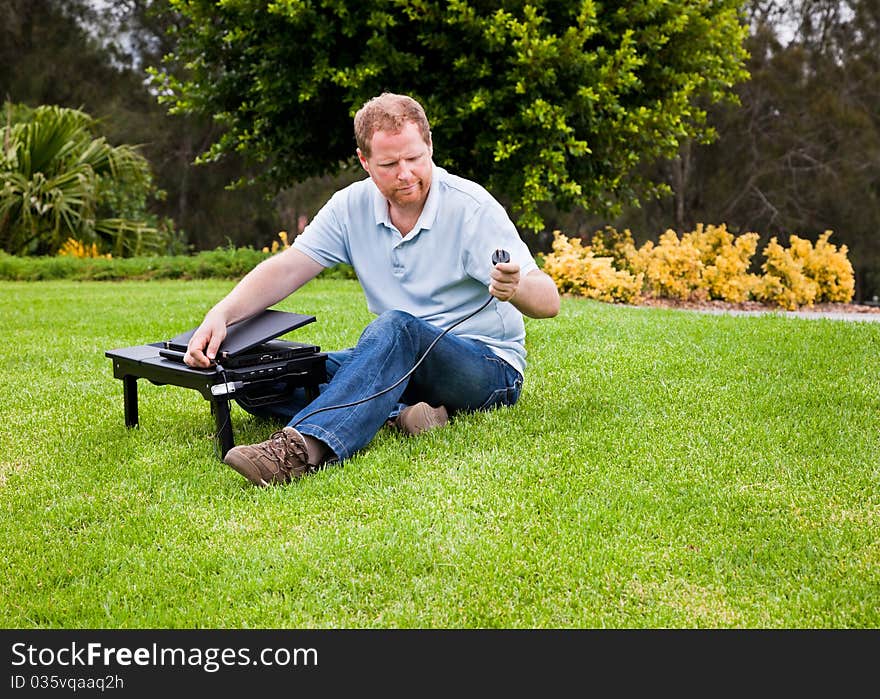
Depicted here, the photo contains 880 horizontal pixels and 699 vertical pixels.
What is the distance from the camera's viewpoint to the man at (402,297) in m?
3.52

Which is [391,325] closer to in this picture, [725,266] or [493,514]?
[493,514]

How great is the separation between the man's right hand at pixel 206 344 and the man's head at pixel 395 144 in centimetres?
82

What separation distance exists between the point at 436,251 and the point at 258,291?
76 cm

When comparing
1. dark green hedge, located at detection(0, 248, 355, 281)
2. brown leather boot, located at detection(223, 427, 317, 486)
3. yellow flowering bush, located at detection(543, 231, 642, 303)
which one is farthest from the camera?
dark green hedge, located at detection(0, 248, 355, 281)

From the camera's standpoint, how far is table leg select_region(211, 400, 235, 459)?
12.1ft

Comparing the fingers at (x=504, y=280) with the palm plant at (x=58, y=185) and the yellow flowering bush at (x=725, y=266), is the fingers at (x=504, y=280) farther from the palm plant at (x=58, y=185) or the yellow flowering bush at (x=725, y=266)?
the palm plant at (x=58, y=185)

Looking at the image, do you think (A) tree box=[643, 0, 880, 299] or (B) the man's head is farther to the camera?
(A) tree box=[643, 0, 880, 299]

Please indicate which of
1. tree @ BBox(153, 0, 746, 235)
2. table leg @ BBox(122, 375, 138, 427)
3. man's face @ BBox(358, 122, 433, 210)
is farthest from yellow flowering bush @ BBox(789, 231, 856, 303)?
table leg @ BBox(122, 375, 138, 427)

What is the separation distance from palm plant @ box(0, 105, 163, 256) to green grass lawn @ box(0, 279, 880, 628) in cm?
915

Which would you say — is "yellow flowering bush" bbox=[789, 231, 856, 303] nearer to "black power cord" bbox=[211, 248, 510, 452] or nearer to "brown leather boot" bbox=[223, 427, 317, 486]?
"black power cord" bbox=[211, 248, 510, 452]

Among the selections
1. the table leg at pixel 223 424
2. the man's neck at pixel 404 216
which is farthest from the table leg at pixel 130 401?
the man's neck at pixel 404 216

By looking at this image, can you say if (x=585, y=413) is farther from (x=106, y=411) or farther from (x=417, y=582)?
(x=106, y=411)

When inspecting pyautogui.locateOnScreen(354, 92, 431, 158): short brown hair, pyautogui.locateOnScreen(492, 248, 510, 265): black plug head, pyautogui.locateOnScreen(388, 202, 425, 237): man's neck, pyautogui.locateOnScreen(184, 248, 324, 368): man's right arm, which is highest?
pyautogui.locateOnScreen(354, 92, 431, 158): short brown hair

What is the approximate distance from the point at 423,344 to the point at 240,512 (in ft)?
3.11
